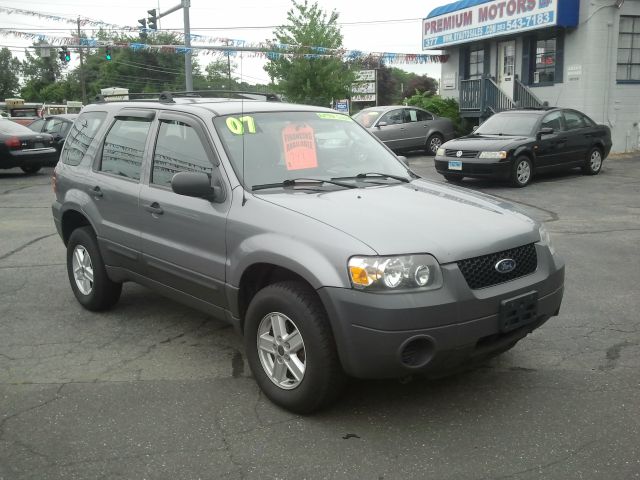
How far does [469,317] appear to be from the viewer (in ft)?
11.1

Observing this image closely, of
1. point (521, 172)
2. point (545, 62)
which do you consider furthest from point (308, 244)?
point (545, 62)

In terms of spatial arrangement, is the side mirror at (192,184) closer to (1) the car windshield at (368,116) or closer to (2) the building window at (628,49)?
(1) the car windshield at (368,116)

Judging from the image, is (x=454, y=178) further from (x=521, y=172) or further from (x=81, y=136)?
(x=81, y=136)

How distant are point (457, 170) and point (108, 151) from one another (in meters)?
9.36

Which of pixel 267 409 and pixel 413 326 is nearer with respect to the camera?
pixel 413 326

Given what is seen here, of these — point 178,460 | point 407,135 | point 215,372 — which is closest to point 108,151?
point 215,372

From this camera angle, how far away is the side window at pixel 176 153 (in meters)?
4.41

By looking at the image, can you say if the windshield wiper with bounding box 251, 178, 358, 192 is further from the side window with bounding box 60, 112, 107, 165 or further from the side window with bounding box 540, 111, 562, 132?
the side window with bounding box 540, 111, 562, 132

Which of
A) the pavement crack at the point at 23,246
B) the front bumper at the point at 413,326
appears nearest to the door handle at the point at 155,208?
the front bumper at the point at 413,326

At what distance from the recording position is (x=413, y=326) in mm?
3268

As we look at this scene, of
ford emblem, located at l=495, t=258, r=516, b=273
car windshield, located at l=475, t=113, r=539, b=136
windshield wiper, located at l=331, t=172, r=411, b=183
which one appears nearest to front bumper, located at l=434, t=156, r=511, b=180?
car windshield, located at l=475, t=113, r=539, b=136

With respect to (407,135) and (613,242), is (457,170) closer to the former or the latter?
(613,242)

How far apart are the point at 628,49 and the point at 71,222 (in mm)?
19275

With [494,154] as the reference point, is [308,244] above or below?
below
